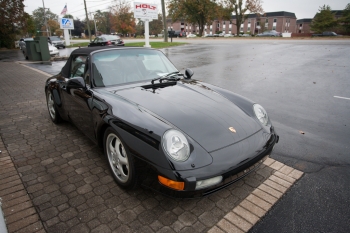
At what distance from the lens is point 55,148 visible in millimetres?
3447

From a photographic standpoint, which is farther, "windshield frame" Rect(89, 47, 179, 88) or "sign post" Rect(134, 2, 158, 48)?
"sign post" Rect(134, 2, 158, 48)

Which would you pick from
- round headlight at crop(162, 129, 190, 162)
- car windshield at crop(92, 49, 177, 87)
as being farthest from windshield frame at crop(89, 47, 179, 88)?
round headlight at crop(162, 129, 190, 162)

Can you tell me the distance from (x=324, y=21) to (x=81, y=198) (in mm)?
68562

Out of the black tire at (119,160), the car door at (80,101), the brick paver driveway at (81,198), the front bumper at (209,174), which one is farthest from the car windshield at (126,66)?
the front bumper at (209,174)

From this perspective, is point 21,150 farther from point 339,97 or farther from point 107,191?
point 339,97

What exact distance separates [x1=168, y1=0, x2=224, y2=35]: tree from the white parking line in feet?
184

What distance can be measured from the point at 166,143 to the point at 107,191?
3.32 feet

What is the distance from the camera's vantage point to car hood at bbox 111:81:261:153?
215cm

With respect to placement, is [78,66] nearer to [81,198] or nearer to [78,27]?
[81,198]

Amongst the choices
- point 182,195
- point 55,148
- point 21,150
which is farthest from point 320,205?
point 21,150

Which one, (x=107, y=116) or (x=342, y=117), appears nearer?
(x=107, y=116)

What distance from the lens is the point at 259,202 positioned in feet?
7.58

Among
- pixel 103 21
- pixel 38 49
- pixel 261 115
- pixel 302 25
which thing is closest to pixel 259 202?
pixel 261 115

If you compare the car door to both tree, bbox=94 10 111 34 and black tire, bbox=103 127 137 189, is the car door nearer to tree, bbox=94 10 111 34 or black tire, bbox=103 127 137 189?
black tire, bbox=103 127 137 189
